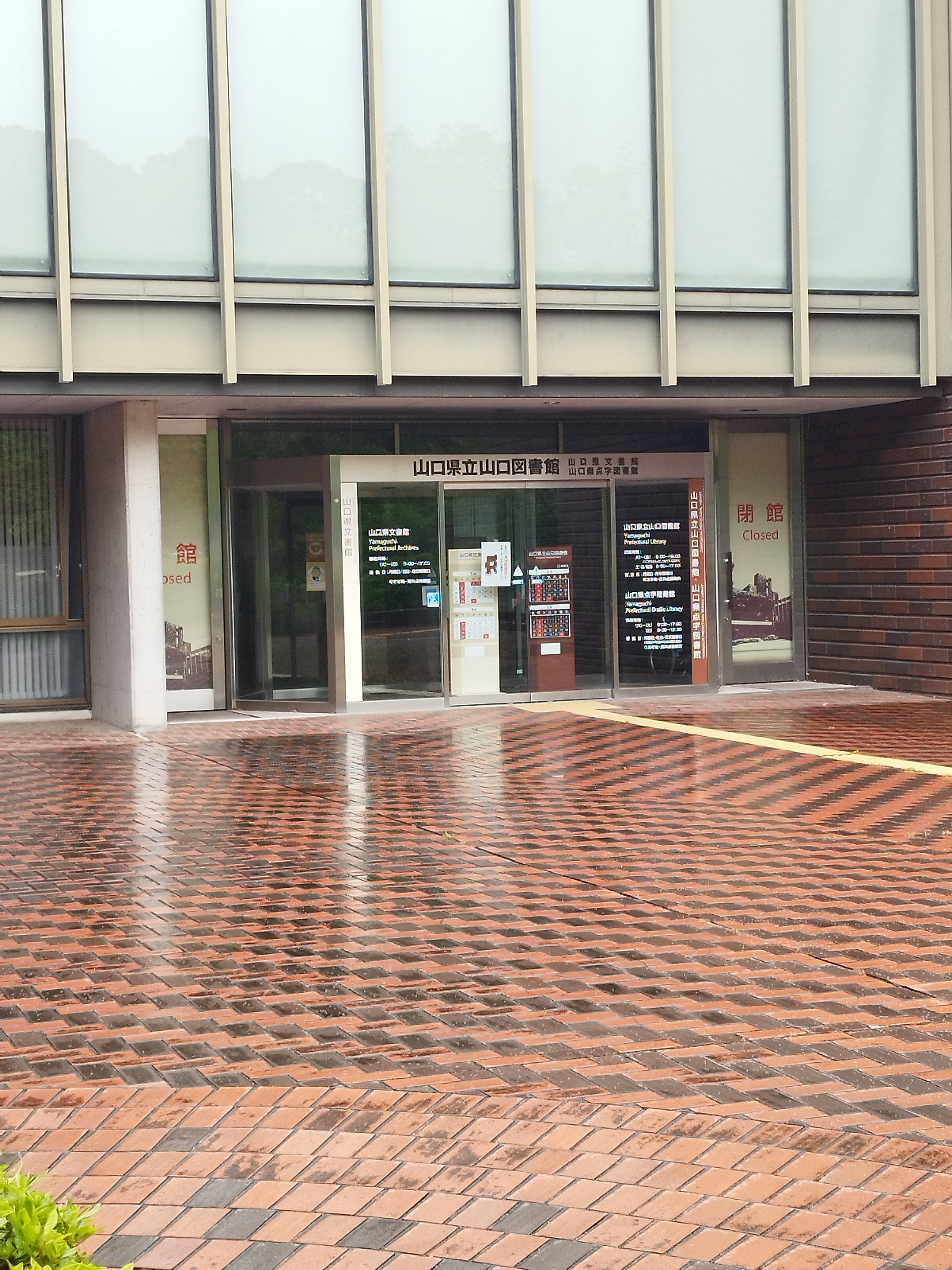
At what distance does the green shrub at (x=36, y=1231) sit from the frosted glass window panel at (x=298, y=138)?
42.2ft

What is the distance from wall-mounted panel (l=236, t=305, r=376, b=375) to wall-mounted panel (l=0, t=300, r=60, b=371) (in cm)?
163

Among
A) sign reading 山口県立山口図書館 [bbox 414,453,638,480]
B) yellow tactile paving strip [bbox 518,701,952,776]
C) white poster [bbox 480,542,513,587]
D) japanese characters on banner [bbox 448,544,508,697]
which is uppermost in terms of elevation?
sign reading 山口県立山口図書館 [bbox 414,453,638,480]

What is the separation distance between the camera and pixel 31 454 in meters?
17.2

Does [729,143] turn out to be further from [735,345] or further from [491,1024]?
[491,1024]

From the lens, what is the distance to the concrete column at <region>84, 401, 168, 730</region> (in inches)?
603

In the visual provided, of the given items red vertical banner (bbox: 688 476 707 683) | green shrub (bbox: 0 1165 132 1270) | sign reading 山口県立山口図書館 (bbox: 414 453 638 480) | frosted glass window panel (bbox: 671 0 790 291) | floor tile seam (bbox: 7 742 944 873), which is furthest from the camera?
red vertical banner (bbox: 688 476 707 683)

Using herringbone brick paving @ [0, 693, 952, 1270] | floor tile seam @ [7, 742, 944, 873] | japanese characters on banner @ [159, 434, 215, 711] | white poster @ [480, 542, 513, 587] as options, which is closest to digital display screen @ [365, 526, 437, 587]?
white poster @ [480, 542, 513, 587]

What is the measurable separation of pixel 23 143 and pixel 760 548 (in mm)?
9146

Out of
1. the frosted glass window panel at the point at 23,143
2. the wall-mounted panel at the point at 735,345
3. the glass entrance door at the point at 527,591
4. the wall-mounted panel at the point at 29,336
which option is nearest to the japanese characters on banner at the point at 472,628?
the glass entrance door at the point at 527,591

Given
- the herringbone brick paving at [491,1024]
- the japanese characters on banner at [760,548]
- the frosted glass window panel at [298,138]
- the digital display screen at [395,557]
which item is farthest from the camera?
the japanese characters on banner at [760,548]

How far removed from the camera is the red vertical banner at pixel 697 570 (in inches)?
703

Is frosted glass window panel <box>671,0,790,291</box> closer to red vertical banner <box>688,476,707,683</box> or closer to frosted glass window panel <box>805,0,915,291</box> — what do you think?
frosted glass window panel <box>805,0,915,291</box>

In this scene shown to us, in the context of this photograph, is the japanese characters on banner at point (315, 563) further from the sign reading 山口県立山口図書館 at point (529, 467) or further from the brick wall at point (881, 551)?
the brick wall at point (881, 551)

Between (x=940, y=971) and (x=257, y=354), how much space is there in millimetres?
10160
